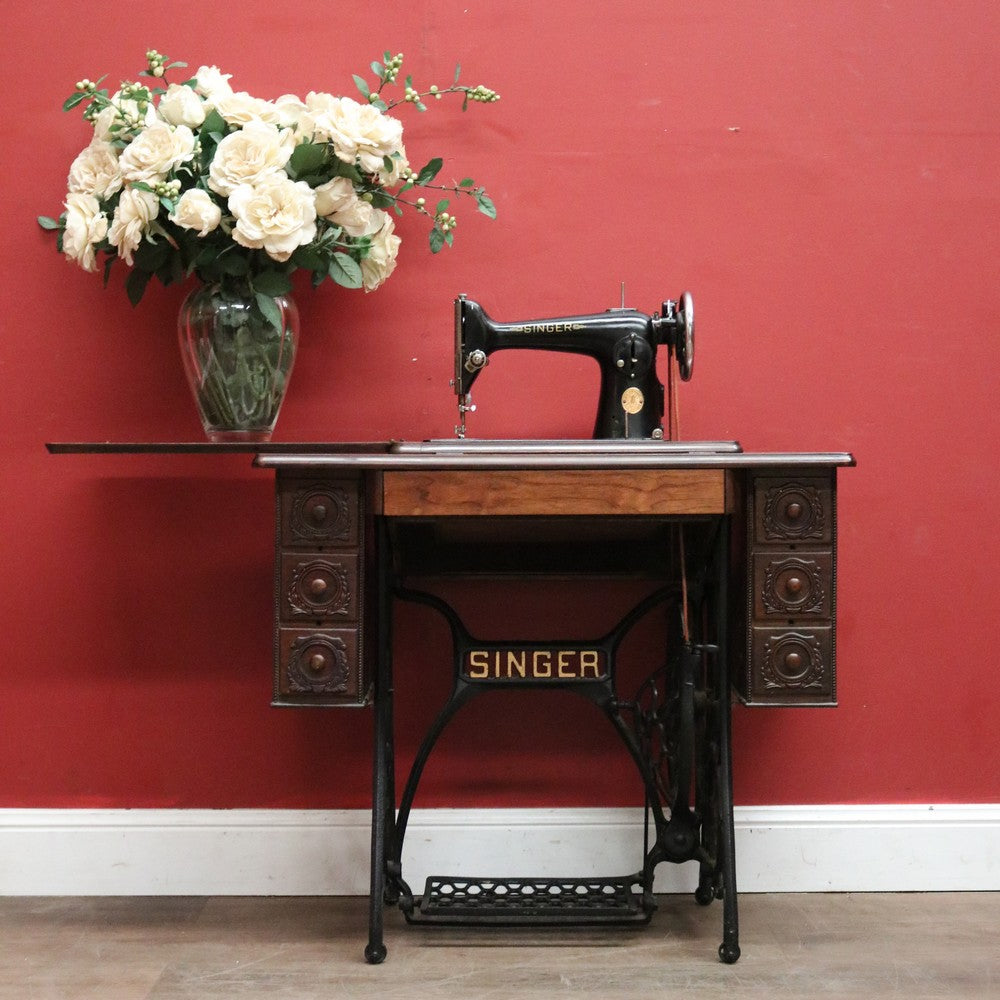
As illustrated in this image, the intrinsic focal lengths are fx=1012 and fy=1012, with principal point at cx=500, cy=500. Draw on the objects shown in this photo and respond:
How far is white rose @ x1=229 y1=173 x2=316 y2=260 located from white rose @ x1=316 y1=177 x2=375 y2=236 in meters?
0.06

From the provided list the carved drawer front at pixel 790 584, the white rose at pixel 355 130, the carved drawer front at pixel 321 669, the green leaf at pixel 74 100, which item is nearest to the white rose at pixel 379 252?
the white rose at pixel 355 130

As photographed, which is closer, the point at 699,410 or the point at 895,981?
the point at 895,981

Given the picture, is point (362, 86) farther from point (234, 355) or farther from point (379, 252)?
point (234, 355)

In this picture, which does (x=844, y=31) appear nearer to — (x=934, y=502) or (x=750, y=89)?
(x=750, y=89)

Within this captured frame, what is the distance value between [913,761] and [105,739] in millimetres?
1697

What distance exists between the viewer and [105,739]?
2.13m

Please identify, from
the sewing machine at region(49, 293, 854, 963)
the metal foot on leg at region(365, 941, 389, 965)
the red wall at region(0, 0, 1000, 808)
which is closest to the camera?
the sewing machine at region(49, 293, 854, 963)

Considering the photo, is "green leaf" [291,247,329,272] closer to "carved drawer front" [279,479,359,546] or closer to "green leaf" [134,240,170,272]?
"green leaf" [134,240,170,272]

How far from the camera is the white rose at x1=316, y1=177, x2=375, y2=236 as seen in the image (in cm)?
185

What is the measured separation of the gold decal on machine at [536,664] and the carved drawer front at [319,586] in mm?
299

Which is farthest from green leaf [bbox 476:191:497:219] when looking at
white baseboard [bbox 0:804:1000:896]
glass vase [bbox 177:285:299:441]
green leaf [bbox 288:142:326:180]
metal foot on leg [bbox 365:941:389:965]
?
metal foot on leg [bbox 365:941:389:965]

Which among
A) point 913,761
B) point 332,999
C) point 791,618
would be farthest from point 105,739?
point 913,761

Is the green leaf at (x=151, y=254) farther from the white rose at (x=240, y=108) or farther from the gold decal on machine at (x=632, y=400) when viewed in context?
the gold decal on machine at (x=632, y=400)

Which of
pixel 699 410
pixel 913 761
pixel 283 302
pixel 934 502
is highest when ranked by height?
pixel 283 302
